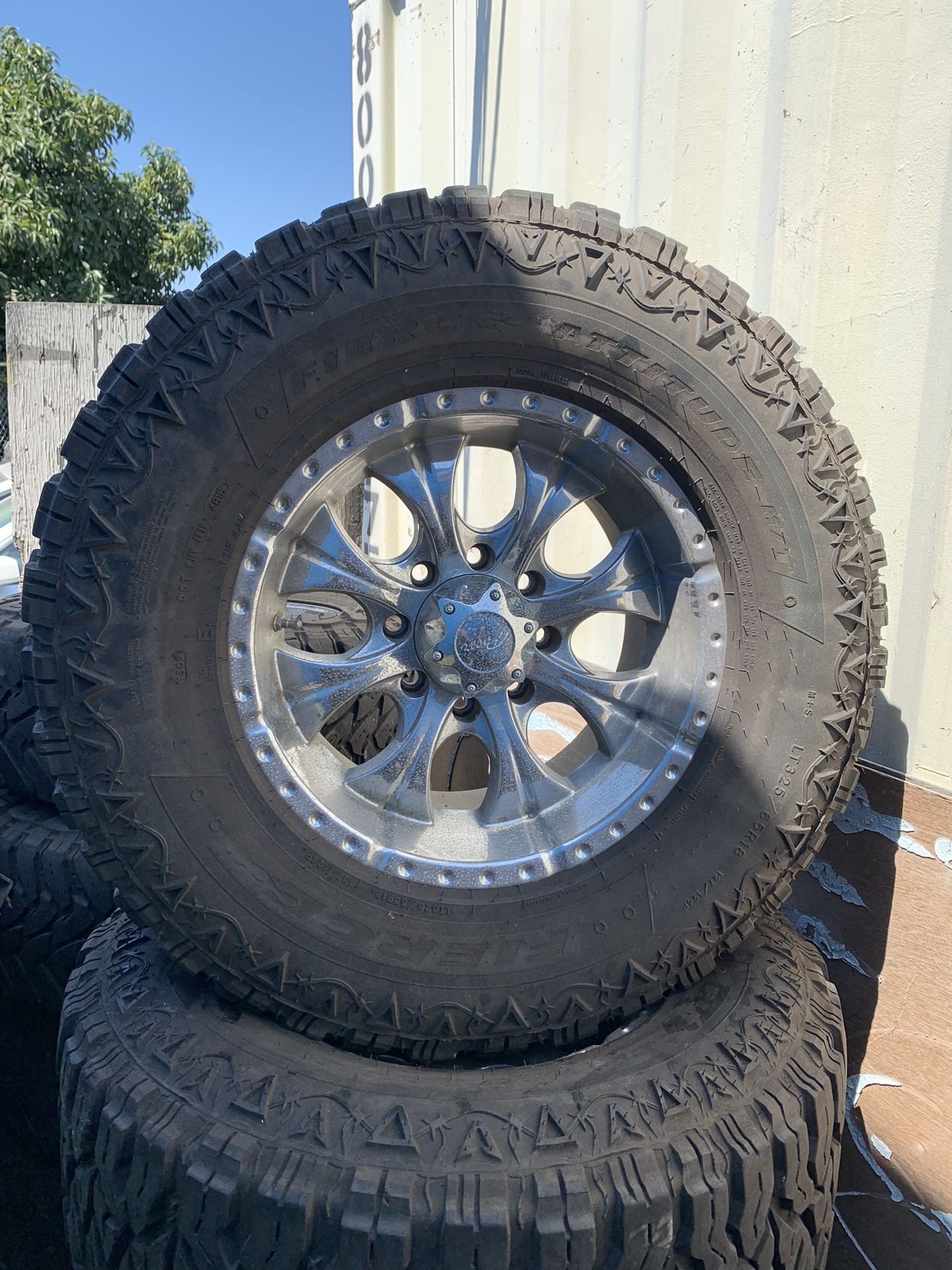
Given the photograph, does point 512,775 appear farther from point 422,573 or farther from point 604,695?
point 422,573

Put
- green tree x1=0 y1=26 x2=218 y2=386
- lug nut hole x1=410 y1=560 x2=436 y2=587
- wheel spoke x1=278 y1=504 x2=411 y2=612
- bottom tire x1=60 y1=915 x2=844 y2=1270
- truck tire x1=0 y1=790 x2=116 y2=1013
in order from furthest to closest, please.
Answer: green tree x1=0 y1=26 x2=218 y2=386 → truck tire x1=0 y1=790 x2=116 y2=1013 → lug nut hole x1=410 y1=560 x2=436 y2=587 → wheel spoke x1=278 y1=504 x2=411 y2=612 → bottom tire x1=60 y1=915 x2=844 y2=1270

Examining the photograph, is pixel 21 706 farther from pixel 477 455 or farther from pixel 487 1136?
pixel 477 455

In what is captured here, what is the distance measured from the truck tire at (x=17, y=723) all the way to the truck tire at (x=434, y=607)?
94 cm

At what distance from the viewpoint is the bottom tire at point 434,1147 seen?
1.23 m

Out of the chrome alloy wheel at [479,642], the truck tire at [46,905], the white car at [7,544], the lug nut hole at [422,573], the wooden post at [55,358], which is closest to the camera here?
the chrome alloy wheel at [479,642]

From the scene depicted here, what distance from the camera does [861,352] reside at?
6.97ft

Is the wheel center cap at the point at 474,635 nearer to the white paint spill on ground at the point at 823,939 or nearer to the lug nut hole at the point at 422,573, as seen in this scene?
the lug nut hole at the point at 422,573

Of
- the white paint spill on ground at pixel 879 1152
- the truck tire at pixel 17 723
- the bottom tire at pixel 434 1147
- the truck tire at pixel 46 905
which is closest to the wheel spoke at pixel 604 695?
the bottom tire at pixel 434 1147

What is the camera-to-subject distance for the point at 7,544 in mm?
5938

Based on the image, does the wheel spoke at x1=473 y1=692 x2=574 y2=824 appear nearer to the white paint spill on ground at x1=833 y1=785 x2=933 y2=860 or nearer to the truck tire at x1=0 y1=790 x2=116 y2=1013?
the white paint spill on ground at x1=833 y1=785 x2=933 y2=860

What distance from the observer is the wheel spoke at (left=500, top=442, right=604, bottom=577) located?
1.82 metres

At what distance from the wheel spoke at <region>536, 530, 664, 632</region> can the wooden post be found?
268 centimetres

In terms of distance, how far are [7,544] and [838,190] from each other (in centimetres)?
575

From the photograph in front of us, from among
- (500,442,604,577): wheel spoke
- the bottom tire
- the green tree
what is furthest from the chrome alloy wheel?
the green tree
